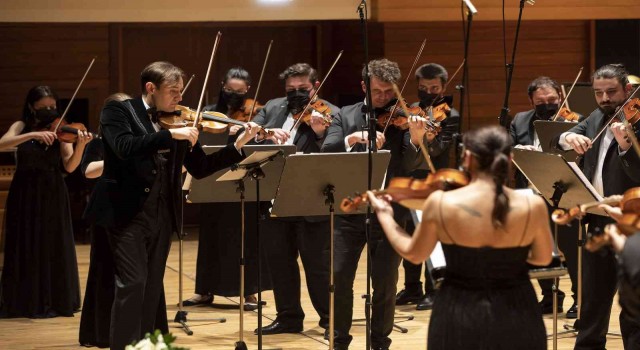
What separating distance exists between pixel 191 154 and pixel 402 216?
115 centimetres

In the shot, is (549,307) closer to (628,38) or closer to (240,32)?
(628,38)

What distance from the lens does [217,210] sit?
6809mm

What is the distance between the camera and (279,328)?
6.03 meters

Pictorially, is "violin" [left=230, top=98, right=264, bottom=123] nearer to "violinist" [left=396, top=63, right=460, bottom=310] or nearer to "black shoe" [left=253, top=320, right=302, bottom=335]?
"violinist" [left=396, top=63, right=460, bottom=310]

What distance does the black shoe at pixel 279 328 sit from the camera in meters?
6.02

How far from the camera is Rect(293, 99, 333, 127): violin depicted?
18.8 ft

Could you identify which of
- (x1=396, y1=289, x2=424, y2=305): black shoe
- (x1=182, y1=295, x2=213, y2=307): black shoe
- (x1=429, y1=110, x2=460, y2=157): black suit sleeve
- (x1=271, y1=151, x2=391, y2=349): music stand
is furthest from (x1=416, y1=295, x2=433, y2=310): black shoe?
(x1=271, y1=151, x2=391, y2=349): music stand

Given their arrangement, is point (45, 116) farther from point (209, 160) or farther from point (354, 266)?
point (354, 266)

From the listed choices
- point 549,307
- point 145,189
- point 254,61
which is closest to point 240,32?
point 254,61

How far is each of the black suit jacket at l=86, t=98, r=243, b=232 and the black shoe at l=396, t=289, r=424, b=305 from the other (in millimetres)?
2509

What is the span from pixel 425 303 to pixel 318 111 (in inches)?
66.0

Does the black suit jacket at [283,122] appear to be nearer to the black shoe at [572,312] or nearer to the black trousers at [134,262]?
the black trousers at [134,262]

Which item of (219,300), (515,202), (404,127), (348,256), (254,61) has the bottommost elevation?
(219,300)

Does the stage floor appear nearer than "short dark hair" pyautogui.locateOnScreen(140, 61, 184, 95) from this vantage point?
No
